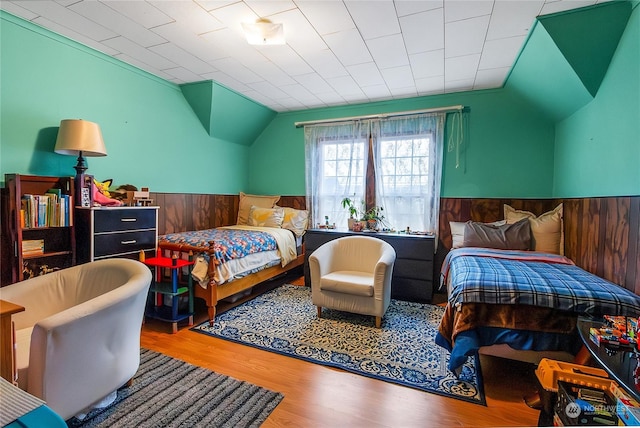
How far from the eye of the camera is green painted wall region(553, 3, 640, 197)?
1878 mm

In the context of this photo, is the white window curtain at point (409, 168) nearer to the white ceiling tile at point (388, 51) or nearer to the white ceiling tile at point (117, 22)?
the white ceiling tile at point (388, 51)

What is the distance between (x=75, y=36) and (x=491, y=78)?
4.01 metres

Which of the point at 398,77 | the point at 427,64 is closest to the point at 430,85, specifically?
the point at 398,77

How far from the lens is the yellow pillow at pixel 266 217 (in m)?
4.15

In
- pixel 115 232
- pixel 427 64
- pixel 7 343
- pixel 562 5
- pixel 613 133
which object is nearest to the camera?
pixel 7 343

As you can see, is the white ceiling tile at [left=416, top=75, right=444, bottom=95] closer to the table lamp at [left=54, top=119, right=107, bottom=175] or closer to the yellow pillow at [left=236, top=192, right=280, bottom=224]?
the yellow pillow at [left=236, top=192, right=280, bottom=224]

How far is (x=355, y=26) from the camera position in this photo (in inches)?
90.5

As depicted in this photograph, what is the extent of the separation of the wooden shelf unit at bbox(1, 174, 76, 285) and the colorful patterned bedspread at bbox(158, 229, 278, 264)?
2.51ft

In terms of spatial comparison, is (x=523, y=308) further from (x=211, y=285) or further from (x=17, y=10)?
(x=17, y=10)

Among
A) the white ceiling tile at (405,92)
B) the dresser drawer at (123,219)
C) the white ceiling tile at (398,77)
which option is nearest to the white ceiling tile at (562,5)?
the white ceiling tile at (398,77)

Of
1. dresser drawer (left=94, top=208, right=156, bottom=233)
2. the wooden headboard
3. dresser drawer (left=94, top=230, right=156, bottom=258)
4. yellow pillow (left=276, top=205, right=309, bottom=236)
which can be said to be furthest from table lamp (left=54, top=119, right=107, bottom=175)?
yellow pillow (left=276, top=205, right=309, bottom=236)

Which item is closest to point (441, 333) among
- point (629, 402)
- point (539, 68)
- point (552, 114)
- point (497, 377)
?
point (497, 377)

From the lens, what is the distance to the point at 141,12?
7.08 ft

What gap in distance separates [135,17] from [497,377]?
3.62 metres
